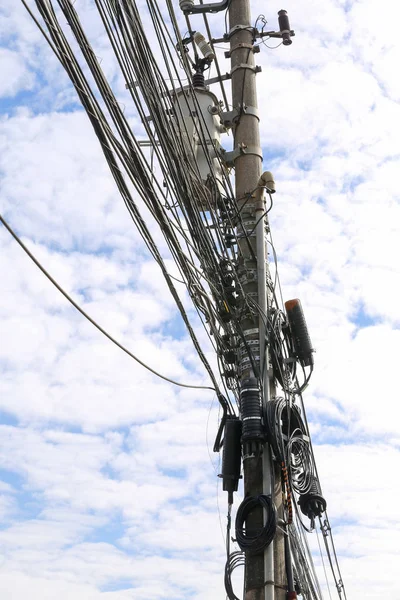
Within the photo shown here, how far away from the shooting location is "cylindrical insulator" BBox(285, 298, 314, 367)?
17.3 feet

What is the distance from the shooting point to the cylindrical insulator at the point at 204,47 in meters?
6.89

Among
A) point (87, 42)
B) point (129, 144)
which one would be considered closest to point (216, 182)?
point (129, 144)

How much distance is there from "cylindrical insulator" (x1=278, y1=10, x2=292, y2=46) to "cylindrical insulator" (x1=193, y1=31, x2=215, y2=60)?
0.82 metres

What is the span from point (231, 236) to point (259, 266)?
0.37 meters

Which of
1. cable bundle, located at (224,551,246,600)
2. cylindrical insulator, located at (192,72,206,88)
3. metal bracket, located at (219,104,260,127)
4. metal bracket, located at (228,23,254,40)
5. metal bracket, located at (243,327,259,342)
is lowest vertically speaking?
cable bundle, located at (224,551,246,600)

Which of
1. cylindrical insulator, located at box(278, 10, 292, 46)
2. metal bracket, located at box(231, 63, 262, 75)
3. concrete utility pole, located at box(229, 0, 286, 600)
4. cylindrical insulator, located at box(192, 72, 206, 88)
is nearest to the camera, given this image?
concrete utility pole, located at box(229, 0, 286, 600)

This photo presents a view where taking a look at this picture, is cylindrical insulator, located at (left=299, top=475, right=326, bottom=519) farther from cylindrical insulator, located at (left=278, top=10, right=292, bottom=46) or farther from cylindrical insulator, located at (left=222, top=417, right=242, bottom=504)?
cylindrical insulator, located at (left=278, top=10, right=292, bottom=46)

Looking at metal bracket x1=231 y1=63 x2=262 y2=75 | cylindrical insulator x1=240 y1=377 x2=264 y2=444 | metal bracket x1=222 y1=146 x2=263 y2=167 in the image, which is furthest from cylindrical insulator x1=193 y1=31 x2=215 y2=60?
cylindrical insulator x1=240 y1=377 x2=264 y2=444

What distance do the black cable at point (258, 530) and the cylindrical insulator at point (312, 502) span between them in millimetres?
574

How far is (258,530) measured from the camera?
14.5 feet

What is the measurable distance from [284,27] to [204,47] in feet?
3.07

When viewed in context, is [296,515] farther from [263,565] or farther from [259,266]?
[259,266]

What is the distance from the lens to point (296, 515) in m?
4.78

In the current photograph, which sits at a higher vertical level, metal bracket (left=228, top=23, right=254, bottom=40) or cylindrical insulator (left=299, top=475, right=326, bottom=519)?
metal bracket (left=228, top=23, right=254, bottom=40)
